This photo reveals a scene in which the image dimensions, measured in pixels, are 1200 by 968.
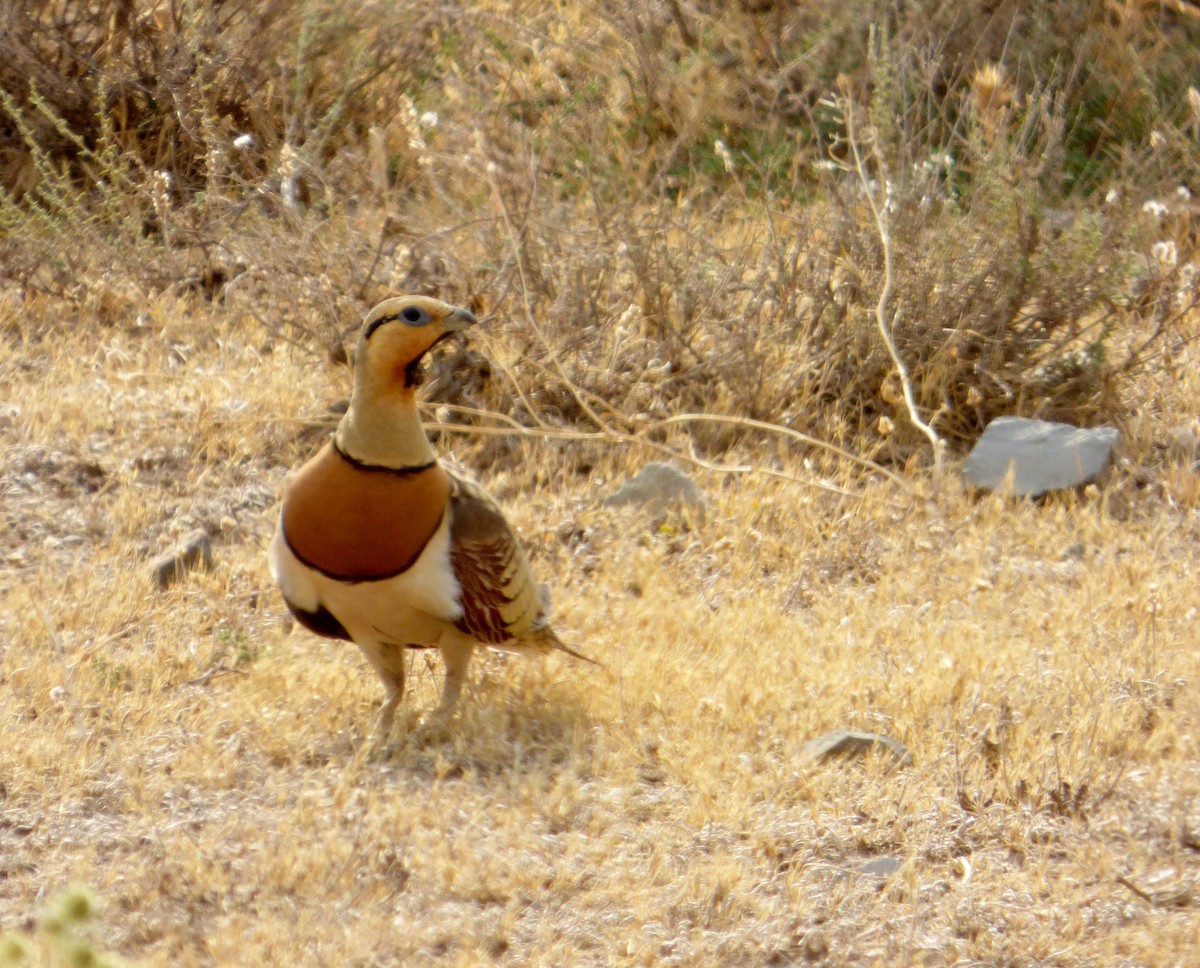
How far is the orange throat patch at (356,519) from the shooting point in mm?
3775

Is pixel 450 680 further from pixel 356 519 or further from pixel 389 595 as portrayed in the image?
pixel 356 519

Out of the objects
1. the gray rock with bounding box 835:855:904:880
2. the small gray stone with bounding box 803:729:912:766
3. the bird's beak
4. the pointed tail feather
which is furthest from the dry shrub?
the gray rock with bounding box 835:855:904:880

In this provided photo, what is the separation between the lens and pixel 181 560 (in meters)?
5.04

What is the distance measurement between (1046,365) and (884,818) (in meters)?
2.98

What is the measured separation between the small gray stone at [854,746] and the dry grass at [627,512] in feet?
0.16

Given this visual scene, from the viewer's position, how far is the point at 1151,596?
15.9 ft

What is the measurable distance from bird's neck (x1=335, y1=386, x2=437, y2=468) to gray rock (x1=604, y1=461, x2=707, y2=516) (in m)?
1.81

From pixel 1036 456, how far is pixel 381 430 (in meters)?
2.85

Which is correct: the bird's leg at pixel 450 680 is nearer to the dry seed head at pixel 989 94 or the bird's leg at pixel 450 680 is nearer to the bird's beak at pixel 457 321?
the bird's beak at pixel 457 321

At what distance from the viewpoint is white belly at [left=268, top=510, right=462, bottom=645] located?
151 inches

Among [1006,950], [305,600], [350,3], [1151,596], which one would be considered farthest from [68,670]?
[350,3]

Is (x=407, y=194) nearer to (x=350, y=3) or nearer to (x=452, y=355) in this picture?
(x=350, y=3)

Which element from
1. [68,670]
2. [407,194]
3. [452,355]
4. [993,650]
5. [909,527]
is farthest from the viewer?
[407,194]

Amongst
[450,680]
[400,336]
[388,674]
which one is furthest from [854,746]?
[400,336]
